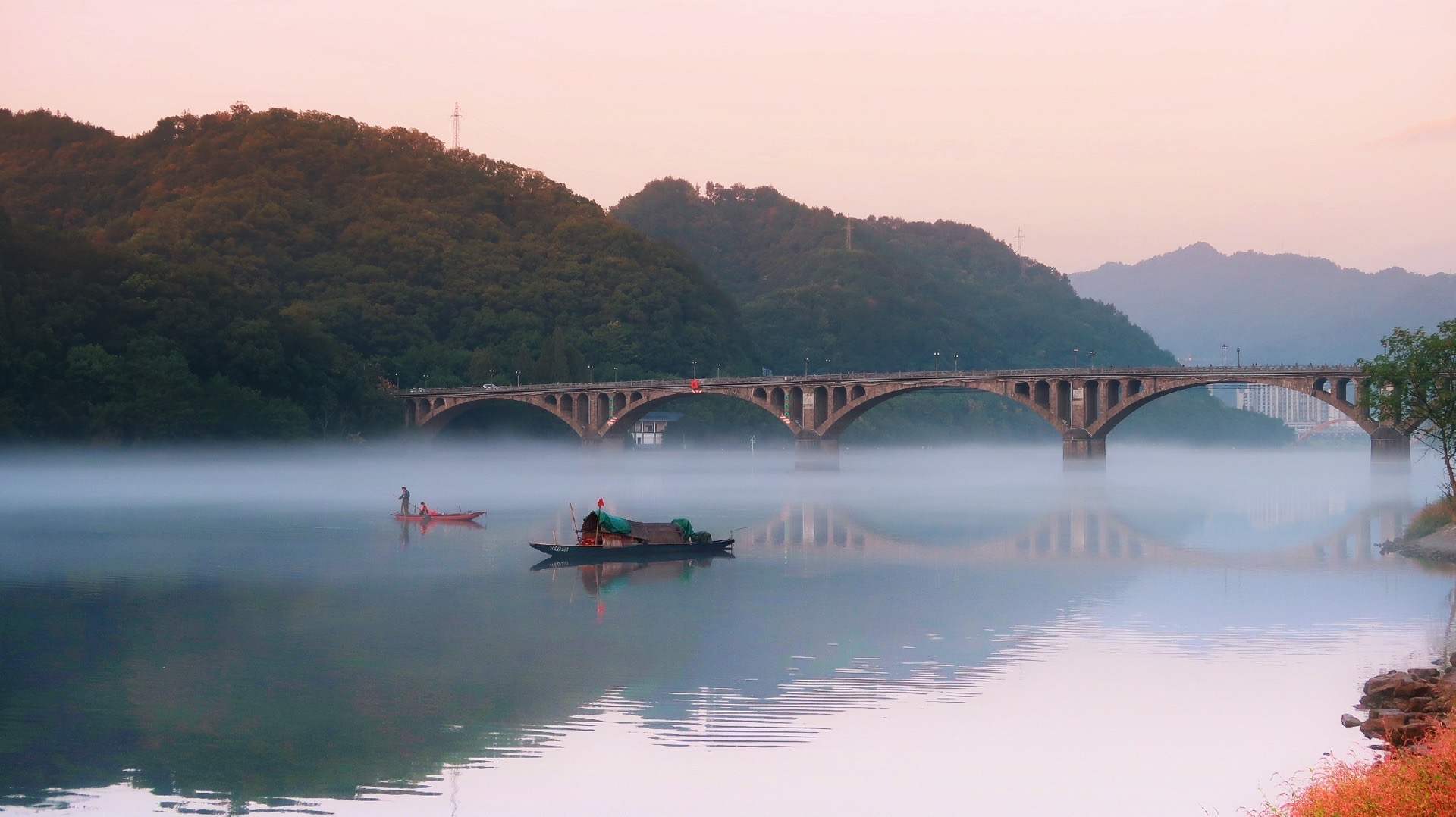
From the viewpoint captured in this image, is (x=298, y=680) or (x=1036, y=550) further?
(x=1036, y=550)

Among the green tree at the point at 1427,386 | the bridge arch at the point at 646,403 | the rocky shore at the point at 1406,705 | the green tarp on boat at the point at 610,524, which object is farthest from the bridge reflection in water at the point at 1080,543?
the bridge arch at the point at 646,403

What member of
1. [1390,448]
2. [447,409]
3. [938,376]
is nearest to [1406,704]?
[1390,448]

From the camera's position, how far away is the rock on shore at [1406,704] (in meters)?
22.4

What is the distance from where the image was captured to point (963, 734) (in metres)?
25.1

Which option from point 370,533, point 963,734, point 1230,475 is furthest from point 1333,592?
point 1230,475

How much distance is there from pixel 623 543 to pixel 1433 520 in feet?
103

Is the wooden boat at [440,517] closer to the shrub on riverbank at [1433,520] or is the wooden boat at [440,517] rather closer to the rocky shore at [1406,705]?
the shrub on riverbank at [1433,520]

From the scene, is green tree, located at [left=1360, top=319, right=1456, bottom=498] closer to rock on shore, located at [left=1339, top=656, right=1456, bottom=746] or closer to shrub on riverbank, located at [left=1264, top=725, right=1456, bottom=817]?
rock on shore, located at [left=1339, top=656, right=1456, bottom=746]

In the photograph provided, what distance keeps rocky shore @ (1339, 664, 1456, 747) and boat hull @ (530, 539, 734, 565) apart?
93.6 ft

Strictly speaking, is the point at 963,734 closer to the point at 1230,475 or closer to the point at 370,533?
the point at 370,533

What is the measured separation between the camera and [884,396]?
452 ft

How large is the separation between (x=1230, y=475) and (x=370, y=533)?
301 feet

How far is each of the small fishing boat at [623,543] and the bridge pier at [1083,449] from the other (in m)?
75.1

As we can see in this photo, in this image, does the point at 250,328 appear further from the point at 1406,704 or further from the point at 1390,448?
the point at 1406,704
